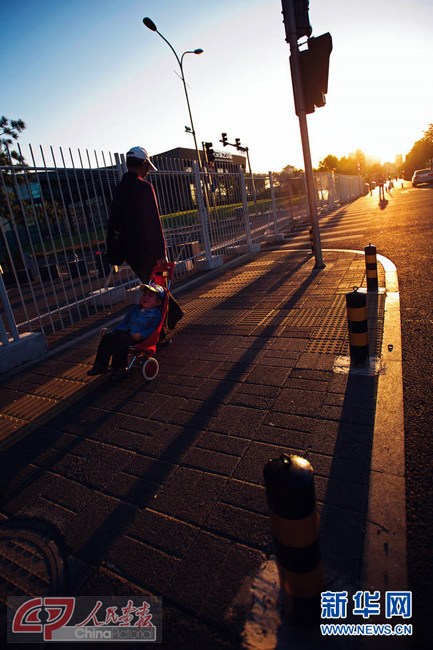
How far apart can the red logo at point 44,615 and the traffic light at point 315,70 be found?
7664mm

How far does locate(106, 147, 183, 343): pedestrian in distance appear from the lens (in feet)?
15.4

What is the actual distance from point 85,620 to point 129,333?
2483mm

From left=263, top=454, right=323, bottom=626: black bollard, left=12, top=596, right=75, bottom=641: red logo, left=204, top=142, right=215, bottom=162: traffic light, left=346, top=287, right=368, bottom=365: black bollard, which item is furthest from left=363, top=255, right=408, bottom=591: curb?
left=204, top=142, right=215, bottom=162: traffic light

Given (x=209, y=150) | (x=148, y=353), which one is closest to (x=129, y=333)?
(x=148, y=353)

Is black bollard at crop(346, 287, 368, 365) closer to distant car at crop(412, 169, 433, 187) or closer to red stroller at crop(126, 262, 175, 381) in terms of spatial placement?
red stroller at crop(126, 262, 175, 381)

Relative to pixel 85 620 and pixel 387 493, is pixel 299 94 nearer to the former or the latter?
pixel 387 493

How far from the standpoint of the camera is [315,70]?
644 cm

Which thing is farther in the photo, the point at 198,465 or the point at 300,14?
the point at 300,14

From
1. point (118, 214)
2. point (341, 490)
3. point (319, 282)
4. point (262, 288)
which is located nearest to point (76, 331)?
point (118, 214)

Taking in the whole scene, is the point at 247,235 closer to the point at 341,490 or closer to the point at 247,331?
the point at 247,331

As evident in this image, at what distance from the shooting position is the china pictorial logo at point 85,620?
163 centimetres

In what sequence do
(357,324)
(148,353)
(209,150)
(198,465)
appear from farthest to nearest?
(209,150) → (148,353) → (357,324) → (198,465)

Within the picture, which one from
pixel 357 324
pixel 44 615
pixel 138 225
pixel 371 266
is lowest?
pixel 44 615

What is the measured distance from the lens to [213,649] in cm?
148
